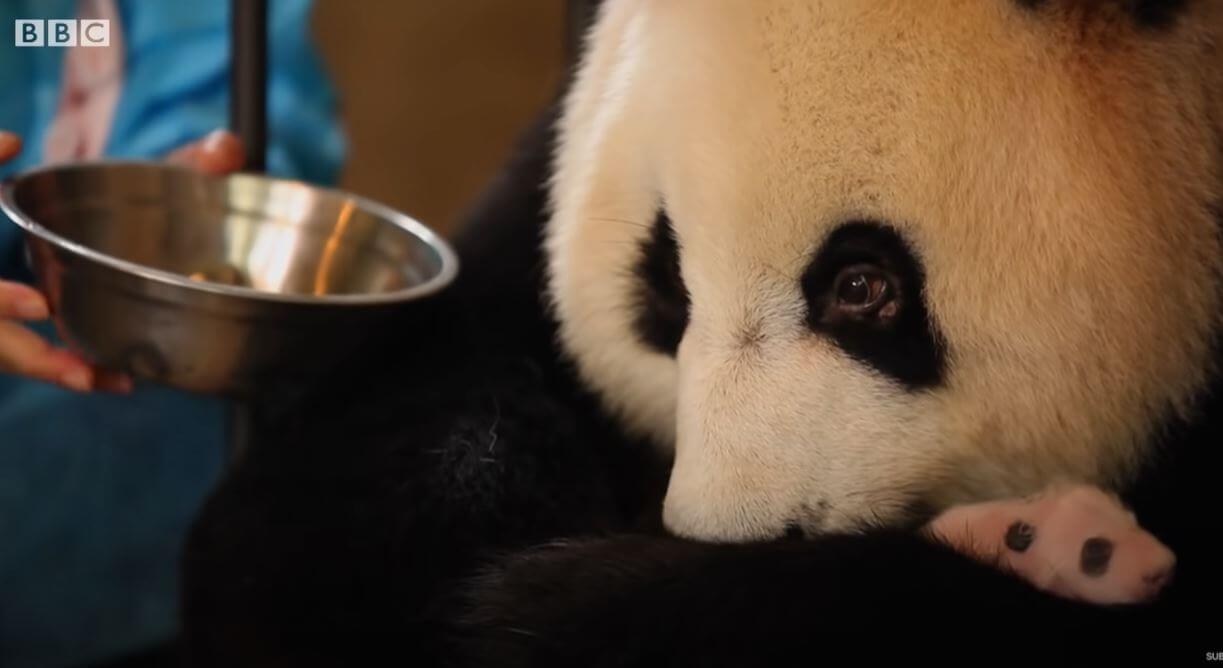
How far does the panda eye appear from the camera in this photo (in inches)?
28.1

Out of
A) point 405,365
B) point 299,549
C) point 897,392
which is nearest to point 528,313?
point 405,365

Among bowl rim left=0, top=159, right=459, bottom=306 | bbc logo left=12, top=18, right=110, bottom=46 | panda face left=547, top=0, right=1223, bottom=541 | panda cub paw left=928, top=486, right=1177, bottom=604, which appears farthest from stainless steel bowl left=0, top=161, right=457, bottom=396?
panda cub paw left=928, top=486, right=1177, bottom=604

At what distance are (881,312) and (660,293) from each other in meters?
0.16

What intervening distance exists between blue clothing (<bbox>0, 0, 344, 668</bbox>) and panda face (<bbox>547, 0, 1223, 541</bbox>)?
0.64m

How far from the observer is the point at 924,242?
69 cm

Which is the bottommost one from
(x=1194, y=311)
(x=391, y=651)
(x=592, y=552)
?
(x=391, y=651)

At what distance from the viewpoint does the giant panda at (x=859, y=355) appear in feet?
2.14

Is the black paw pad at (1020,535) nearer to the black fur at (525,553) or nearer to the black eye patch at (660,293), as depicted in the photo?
the black fur at (525,553)

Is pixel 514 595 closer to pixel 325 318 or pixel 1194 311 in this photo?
pixel 325 318

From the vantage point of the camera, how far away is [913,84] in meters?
0.68

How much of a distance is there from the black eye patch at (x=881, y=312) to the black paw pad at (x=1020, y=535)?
0.29 ft

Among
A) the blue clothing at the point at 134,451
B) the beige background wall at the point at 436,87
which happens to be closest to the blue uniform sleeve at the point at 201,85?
the blue clothing at the point at 134,451

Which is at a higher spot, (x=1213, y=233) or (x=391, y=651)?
(x=1213, y=233)

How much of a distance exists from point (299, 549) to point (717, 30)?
428mm
